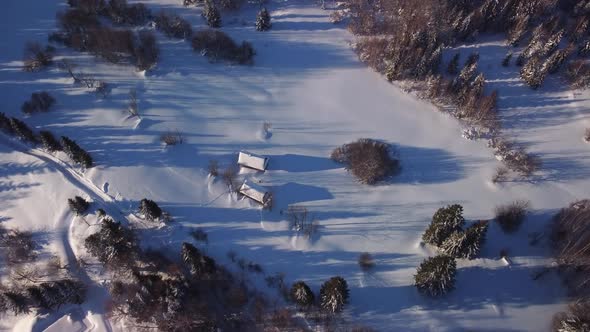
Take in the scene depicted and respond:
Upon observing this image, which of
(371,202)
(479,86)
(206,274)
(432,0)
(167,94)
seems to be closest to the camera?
(206,274)

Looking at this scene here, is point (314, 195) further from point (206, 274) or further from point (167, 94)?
point (167, 94)

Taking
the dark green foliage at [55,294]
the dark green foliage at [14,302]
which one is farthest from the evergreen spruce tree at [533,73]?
the dark green foliage at [14,302]

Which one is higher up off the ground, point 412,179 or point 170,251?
point 412,179

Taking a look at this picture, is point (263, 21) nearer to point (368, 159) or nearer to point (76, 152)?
point (368, 159)

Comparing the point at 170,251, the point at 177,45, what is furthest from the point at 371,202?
the point at 177,45

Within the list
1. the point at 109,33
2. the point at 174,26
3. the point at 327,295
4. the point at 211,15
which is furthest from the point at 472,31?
the point at 109,33
